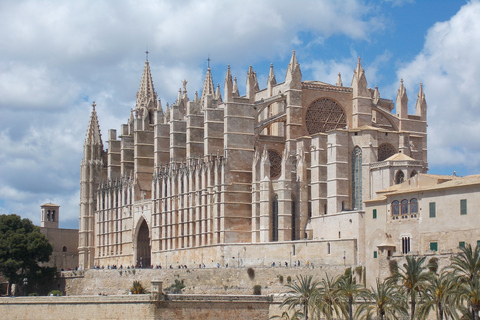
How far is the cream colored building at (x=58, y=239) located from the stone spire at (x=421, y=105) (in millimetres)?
36601

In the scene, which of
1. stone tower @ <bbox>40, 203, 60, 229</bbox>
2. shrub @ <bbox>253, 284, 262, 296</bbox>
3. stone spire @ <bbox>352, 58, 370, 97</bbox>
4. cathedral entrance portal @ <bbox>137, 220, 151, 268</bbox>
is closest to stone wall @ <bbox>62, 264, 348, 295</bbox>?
shrub @ <bbox>253, 284, 262, 296</bbox>

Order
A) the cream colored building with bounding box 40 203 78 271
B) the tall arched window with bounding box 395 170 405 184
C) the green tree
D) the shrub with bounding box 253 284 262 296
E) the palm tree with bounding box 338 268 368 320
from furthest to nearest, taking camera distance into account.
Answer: the cream colored building with bounding box 40 203 78 271 → the green tree → the tall arched window with bounding box 395 170 405 184 → the shrub with bounding box 253 284 262 296 → the palm tree with bounding box 338 268 368 320

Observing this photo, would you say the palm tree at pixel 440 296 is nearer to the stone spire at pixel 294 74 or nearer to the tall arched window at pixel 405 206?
the tall arched window at pixel 405 206

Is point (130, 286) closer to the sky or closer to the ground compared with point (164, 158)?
closer to the ground

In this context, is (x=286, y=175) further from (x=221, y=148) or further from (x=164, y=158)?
(x=164, y=158)

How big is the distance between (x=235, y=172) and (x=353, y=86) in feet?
33.2

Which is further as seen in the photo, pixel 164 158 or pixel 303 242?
pixel 164 158

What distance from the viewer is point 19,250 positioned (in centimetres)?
7775

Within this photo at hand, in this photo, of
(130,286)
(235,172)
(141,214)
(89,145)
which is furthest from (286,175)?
(89,145)

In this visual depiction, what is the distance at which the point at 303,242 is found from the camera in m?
61.0

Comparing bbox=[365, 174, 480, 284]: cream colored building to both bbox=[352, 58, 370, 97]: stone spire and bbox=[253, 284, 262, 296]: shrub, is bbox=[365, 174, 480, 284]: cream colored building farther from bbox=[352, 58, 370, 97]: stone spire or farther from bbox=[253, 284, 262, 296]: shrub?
bbox=[352, 58, 370, 97]: stone spire

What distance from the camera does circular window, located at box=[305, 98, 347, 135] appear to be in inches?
2790

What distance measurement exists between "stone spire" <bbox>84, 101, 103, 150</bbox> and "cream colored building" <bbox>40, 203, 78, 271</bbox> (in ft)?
31.4

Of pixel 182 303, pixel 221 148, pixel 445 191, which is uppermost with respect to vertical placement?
pixel 221 148
